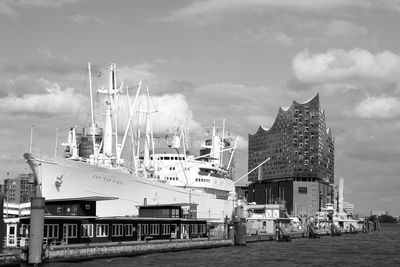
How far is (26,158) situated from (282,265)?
40055mm

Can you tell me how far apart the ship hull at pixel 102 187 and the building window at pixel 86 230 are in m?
9.64

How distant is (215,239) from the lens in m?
95.4

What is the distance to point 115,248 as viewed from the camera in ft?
234

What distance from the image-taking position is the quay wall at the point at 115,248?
62.5 m

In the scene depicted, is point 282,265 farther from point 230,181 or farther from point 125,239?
point 230,181

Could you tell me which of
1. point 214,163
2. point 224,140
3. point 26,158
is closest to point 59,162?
point 26,158

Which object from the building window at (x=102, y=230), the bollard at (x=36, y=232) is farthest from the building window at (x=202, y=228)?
the bollard at (x=36, y=232)

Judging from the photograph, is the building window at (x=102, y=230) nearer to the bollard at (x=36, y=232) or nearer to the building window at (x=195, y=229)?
the bollard at (x=36, y=232)

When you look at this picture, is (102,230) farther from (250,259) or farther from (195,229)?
(195,229)

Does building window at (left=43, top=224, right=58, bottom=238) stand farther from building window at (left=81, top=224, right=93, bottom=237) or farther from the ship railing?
building window at (left=81, top=224, right=93, bottom=237)

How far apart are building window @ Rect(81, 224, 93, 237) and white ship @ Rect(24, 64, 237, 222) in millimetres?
3617

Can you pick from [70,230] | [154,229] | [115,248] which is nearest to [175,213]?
[154,229]

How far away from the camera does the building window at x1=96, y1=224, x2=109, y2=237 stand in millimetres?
73938

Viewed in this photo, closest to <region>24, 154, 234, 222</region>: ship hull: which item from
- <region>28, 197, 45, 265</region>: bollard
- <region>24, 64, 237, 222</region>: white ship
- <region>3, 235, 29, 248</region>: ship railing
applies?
<region>24, 64, 237, 222</region>: white ship
